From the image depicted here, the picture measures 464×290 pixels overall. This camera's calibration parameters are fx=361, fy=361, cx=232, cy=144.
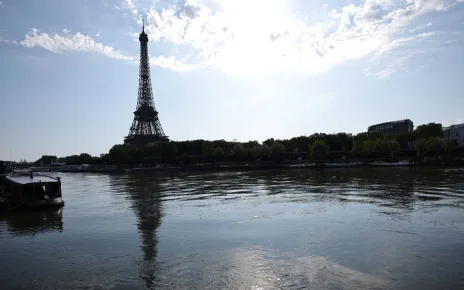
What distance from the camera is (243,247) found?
52.9 feet

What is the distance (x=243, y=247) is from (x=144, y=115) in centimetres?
14568

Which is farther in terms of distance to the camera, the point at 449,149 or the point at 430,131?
the point at 430,131

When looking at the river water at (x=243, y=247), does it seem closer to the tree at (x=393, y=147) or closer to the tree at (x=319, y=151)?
the tree at (x=319, y=151)

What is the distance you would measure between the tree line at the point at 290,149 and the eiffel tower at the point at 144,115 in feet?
33.3

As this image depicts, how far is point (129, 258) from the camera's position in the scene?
15000 mm

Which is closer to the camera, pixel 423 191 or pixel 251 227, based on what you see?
pixel 251 227

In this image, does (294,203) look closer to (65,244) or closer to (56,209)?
(65,244)

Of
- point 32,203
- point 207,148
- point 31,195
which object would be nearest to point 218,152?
point 207,148

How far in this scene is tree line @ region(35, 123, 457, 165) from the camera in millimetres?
113062

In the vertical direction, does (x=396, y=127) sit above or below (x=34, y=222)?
above

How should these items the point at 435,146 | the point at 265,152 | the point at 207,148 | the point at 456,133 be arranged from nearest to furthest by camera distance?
the point at 435,146
the point at 265,152
the point at 207,148
the point at 456,133

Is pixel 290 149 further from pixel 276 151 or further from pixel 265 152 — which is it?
pixel 265 152

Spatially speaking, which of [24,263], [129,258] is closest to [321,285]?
[129,258]

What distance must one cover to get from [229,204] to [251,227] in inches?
386
